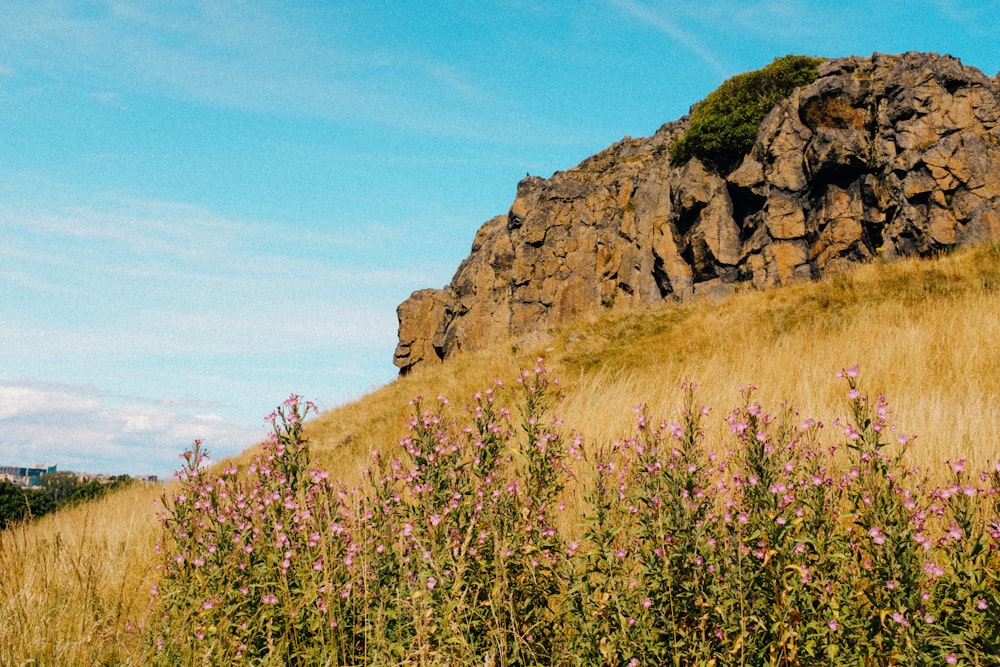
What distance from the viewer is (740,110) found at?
29000 mm


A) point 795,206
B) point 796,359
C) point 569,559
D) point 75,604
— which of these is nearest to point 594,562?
point 569,559

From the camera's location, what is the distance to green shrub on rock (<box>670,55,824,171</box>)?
2853 cm

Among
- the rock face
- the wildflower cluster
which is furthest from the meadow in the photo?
the rock face

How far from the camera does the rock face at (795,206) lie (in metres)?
21.1

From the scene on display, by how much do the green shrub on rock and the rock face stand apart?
1.06 meters

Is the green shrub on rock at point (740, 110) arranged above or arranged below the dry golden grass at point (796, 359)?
above

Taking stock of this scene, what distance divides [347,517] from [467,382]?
11.2m

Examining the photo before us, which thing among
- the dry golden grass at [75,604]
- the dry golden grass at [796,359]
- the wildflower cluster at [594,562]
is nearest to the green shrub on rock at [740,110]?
the dry golden grass at [796,359]

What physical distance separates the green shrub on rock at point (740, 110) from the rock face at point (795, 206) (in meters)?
1.06

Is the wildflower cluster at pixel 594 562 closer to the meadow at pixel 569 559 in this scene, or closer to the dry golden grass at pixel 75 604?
the meadow at pixel 569 559

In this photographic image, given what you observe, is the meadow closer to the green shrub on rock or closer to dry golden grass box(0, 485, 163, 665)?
dry golden grass box(0, 485, 163, 665)

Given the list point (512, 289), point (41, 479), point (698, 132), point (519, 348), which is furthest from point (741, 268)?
point (41, 479)

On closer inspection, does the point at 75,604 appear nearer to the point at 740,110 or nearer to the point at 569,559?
the point at 569,559

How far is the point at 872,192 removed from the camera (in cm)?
Answer: 2253
